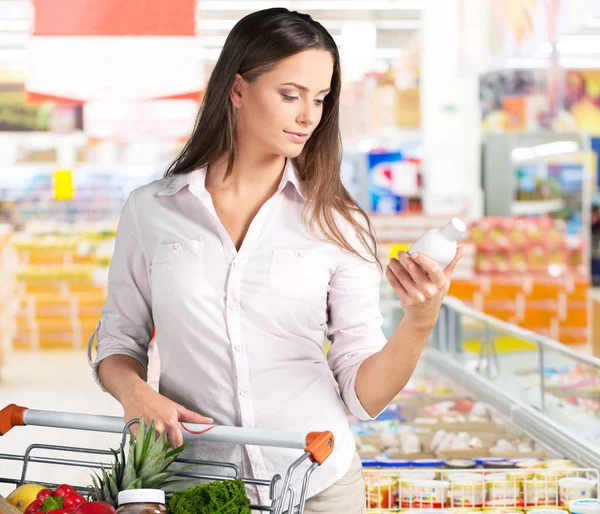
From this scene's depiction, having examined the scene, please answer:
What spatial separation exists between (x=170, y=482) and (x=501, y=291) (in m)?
9.01

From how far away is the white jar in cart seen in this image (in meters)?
3.01

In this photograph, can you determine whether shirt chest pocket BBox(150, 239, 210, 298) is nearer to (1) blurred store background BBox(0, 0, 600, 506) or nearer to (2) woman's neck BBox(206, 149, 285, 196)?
(2) woman's neck BBox(206, 149, 285, 196)

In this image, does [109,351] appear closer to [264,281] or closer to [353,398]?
[264,281]

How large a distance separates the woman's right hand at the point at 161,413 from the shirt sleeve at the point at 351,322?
31cm

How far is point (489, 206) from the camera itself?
12.0 metres

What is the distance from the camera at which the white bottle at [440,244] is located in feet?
5.25

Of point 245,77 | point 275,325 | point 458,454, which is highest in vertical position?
point 245,77

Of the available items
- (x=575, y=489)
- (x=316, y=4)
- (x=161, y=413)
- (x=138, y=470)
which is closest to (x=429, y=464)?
(x=575, y=489)

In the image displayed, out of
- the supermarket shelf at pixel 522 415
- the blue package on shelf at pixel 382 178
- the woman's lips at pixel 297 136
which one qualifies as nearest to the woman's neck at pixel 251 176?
the woman's lips at pixel 297 136

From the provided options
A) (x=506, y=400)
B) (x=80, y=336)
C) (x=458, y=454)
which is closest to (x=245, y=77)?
(x=458, y=454)

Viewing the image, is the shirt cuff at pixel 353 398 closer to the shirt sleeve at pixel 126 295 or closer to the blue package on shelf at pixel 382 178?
the shirt sleeve at pixel 126 295

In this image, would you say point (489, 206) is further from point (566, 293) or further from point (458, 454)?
point (458, 454)

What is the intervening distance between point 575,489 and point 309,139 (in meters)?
1.60

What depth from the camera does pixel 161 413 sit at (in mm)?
1740
